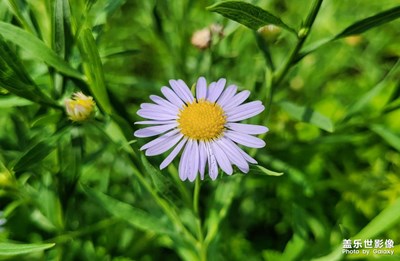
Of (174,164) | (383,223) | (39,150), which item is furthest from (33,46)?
(383,223)

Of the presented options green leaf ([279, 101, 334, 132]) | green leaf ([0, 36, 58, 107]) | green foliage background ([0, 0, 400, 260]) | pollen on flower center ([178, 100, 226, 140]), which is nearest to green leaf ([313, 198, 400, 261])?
green foliage background ([0, 0, 400, 260])

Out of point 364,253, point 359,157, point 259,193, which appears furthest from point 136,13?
point 364,253

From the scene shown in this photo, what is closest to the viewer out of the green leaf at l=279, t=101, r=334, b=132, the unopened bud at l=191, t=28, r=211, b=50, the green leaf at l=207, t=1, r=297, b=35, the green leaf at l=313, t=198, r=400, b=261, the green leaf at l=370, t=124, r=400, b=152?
the green leaf at l=207, t=1, r=297, b=35

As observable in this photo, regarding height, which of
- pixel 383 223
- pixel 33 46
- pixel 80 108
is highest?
pixel 33 46

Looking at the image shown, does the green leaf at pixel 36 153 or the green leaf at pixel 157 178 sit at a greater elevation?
the green leaf at pixel 36 153

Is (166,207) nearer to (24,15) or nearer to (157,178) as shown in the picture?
(157,178)

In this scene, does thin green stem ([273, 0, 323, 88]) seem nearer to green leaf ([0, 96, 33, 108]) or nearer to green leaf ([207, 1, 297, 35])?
green leaf ([207, 1, 297, 35])

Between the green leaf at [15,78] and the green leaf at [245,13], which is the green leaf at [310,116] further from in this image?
the green leaf at [15,78]

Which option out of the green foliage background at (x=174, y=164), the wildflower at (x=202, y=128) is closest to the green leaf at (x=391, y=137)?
the green foliage background at (x=174, y=164)
